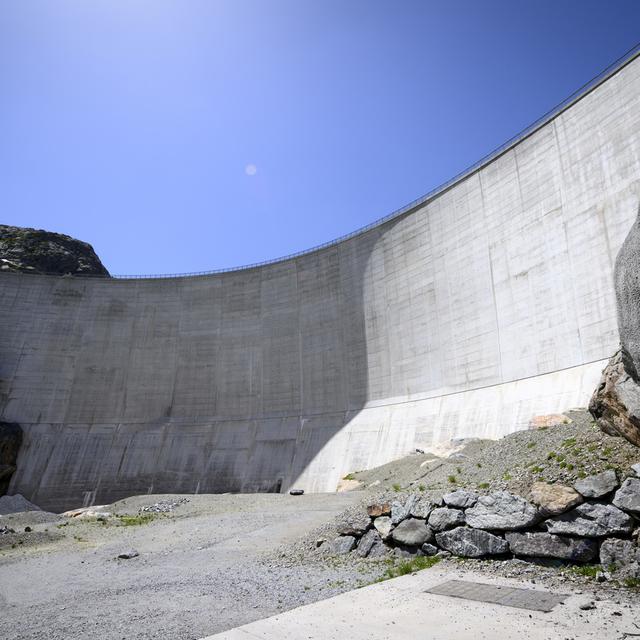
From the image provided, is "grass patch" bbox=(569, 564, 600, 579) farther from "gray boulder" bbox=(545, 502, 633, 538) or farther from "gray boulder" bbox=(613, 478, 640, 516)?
"gray boulder" bbox=(613, 478, 640, 516)

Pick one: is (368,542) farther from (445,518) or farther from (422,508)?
(445,518)

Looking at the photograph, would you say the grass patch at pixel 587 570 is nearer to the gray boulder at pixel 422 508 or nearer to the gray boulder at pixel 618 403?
the gray boulder at pixel 618 403

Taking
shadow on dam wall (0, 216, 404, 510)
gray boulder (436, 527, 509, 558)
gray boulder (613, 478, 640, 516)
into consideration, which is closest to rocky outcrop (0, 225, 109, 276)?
shadow on dam wall (0, 216, 404, 510)

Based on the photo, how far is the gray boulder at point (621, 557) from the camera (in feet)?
14.7

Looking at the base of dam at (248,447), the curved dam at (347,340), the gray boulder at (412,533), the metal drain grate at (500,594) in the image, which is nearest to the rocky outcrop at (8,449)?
→ the base of dam at (248,447)

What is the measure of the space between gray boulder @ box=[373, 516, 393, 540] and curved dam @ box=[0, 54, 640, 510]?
419 inches

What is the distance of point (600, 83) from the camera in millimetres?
16672

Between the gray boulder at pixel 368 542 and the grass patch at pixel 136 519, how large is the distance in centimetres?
862

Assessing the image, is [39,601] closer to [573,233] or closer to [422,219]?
[573,233]

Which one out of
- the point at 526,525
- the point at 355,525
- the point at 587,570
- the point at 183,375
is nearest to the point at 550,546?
the point at 526,525

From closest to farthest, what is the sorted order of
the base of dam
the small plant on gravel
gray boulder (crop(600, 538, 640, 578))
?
1. the small plant on gravel
2. gray boulder (crop(600, 538, 640, 578))
3. the base of dam

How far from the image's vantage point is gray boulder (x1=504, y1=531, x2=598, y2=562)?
4812 millimetres

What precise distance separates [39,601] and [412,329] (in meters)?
17.9

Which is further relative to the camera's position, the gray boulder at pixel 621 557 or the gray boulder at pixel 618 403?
the gray boulder at pixel 618 403
